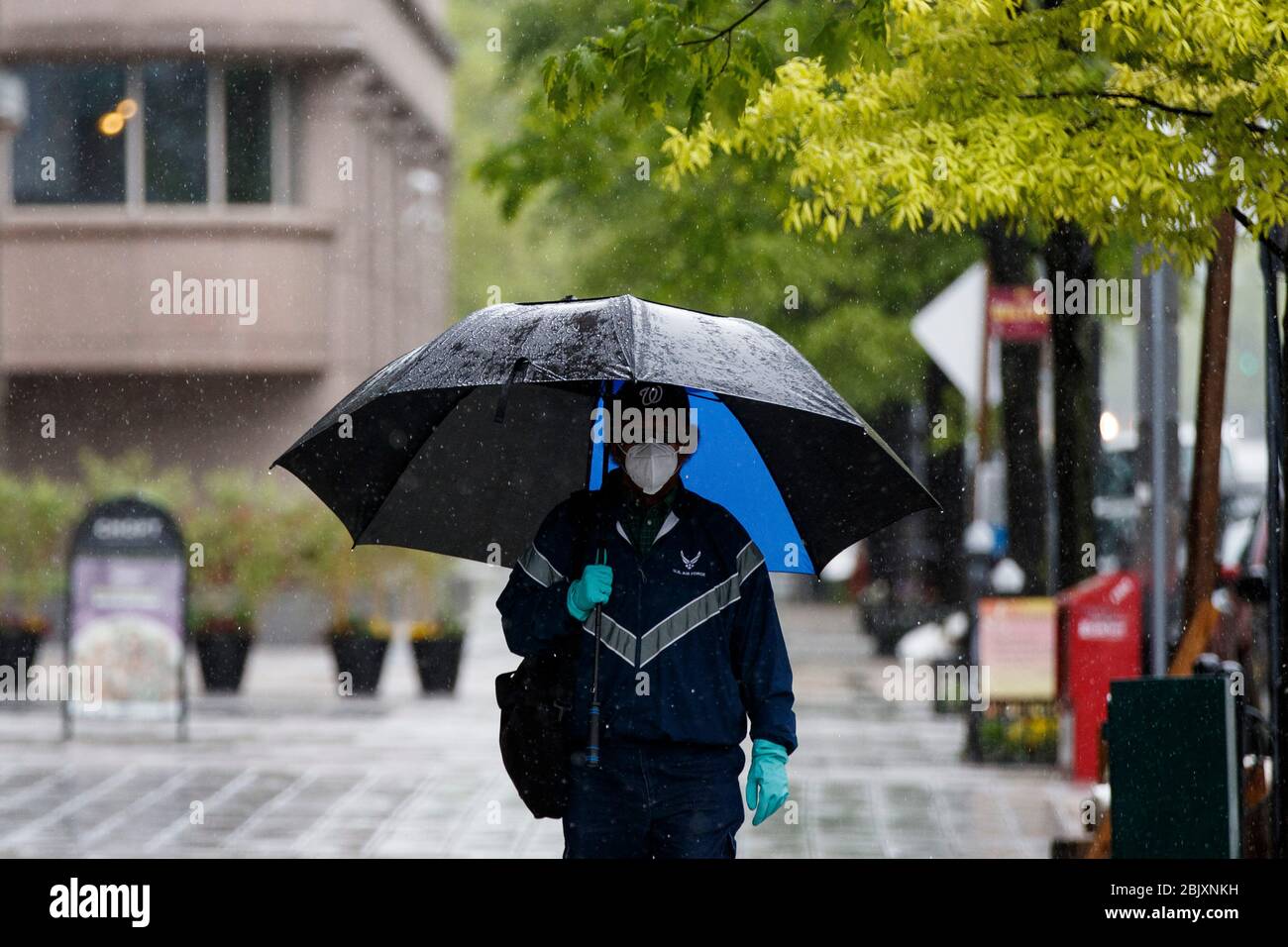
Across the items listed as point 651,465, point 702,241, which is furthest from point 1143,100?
point 702,241

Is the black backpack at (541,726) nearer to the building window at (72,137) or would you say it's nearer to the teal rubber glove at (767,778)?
the teal rubber glove at (767,778)

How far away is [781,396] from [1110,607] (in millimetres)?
8749

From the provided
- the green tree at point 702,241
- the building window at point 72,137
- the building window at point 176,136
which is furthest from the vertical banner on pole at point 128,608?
the building window at point 72,137

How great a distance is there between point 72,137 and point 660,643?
25.1 m

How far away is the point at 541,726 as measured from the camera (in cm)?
534

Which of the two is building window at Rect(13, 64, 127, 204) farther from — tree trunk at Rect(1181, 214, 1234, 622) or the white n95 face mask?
the white n95 face mask

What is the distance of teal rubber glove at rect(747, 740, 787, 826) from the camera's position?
5.45 metres

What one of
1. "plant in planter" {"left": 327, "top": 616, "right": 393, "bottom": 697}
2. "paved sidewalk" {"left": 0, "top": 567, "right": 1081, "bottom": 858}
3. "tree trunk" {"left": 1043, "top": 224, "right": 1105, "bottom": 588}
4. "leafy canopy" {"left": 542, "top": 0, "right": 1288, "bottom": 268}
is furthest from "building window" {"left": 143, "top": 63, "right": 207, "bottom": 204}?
"leafy canopy" {"left": 542, "top": 0, "right": 1288, "bottom": 268}

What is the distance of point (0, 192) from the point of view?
93.4 ft

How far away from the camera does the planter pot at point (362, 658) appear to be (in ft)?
61.8

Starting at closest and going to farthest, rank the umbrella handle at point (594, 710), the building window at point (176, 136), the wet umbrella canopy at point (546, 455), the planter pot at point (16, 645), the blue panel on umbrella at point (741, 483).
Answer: the umbrella handle at point (594, 710)
the wet umbrella canopy at point (546, 455)
the blue panel on umbrella at point (741, 483)
the planter pot at point (16, 645)
the building window at point (176, 136)
